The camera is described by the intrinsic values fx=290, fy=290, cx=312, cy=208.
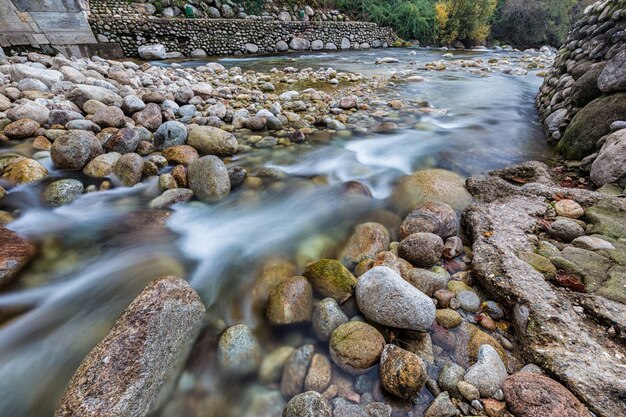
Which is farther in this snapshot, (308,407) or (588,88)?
(588,88)

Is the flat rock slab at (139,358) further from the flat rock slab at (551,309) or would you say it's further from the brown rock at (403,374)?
the flat rock slab at (551,309)

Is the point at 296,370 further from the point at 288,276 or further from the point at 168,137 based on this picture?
the point at 168,137

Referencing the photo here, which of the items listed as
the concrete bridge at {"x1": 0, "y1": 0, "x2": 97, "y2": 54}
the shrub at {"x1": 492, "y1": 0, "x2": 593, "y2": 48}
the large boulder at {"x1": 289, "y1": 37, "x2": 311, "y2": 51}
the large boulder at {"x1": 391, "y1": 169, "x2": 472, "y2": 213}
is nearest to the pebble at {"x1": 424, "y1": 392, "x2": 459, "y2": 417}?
the large boulder at {"x1": 391, "y1": 169, "x2": 472, "y2": 213}

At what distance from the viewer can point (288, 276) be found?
7.92ft

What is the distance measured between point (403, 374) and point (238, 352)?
0.98 meters

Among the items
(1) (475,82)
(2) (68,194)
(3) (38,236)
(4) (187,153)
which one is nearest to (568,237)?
(4) (187,153)

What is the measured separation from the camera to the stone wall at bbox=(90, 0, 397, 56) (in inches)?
469

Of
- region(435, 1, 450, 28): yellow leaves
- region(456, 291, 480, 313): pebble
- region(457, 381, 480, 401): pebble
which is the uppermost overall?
region(435, 1, 450, 28): yellow leaves

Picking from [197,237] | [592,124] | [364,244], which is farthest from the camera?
[592,124]

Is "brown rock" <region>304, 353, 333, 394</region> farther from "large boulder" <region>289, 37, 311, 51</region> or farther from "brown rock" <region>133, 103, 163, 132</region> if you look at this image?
"large boulder" <region>289, 37, 311, 51</region>

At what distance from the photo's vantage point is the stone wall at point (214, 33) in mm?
11914

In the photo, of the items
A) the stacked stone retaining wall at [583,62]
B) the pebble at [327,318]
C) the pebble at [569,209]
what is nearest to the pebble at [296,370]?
the pebble at [327,318]

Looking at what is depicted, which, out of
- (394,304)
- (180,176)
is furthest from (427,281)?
(180,176)

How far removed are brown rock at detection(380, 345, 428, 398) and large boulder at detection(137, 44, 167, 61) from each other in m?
14.2
